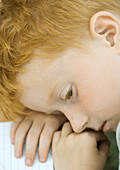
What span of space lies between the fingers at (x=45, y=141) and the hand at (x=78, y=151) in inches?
0.7

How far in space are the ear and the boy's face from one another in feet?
0.08

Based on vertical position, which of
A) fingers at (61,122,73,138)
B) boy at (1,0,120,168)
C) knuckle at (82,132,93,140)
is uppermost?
boy at (1,0,120,168)

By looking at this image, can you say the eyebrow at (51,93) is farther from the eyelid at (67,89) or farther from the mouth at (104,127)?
the mouth at (104,127)

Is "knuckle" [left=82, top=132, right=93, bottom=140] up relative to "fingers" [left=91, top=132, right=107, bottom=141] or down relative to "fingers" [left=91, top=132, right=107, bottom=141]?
up

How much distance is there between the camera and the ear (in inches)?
33.5

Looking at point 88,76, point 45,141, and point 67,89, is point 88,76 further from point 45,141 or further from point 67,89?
point 45,141

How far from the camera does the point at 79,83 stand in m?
0.87

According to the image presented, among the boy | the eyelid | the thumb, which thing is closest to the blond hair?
Result: the boy

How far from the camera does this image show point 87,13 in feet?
2.84

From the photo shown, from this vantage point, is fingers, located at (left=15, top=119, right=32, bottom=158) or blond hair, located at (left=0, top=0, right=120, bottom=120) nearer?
blond hair, located at (left=0, top=0, right=120, bottom=120)

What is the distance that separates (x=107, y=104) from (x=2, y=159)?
41cm

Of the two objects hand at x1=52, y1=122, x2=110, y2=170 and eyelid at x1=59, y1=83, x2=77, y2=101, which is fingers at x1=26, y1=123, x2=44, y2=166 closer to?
hand at x1=52, y1=122, x2=110, y2=170

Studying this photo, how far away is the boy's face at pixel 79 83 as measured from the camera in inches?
33.4

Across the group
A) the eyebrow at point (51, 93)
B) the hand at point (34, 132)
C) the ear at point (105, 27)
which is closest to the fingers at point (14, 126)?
the hand at point (34, 132)
